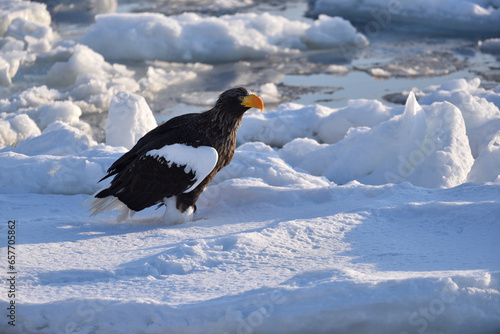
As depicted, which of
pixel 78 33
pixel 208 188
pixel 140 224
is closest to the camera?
pixel 140 224

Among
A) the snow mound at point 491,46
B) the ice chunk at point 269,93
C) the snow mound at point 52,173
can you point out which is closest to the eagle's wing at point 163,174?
the snow mound at point 52,173

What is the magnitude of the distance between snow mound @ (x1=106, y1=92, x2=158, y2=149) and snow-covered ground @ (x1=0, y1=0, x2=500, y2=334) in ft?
0.04

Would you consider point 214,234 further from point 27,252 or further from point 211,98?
point 211,98

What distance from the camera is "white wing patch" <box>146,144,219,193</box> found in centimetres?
392

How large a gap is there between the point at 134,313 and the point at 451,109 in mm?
3483

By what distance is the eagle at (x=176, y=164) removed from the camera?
3.94 metres

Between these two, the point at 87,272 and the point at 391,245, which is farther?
the point at 391,245

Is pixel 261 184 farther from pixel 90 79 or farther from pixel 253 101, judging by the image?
pixel 90 79

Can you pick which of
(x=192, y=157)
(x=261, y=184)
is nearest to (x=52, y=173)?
(x=192, y=157)

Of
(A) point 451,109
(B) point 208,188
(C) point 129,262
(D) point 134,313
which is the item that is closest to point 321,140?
(A) point 451,109

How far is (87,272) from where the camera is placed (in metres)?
3.14

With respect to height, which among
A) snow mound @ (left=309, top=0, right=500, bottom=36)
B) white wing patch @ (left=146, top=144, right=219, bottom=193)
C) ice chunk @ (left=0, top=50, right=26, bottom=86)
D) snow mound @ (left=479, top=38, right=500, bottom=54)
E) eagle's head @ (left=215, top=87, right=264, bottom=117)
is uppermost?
snow mound @ (left=309, top=0, right=500, bottom=36)

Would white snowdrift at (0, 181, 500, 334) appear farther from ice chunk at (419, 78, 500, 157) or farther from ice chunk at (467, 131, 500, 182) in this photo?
ice chunk at (419, 78, 500, 157)

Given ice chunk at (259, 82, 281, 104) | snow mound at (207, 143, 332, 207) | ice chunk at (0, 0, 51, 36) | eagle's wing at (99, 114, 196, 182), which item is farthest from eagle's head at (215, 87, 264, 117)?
ice chunk at (0, 0, 51, 36)
